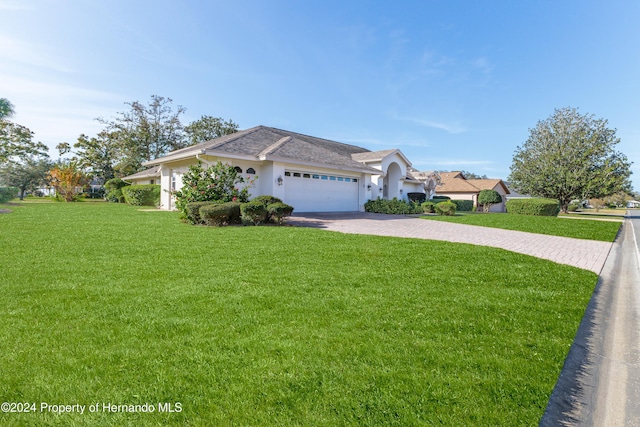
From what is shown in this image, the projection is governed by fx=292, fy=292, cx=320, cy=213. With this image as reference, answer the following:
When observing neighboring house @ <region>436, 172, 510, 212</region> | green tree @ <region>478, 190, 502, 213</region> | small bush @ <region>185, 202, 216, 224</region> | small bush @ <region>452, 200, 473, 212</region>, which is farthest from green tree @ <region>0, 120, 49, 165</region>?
green tree @ <region>478, 190, 502, 213</region>

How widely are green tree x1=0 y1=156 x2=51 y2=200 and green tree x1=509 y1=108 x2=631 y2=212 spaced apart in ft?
205

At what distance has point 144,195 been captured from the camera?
2527 centimetres

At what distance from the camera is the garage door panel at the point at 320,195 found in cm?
1744

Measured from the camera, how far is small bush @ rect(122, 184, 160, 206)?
24781 mm

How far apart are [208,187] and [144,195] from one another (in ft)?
51.1

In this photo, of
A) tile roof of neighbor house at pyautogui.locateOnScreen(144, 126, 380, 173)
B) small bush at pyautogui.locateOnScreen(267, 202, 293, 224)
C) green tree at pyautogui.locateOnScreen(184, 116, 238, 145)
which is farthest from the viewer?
green tree at pyautogui.locateOnScreen(184, 116, 238, 145)

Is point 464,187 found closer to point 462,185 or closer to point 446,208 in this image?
point 462,185

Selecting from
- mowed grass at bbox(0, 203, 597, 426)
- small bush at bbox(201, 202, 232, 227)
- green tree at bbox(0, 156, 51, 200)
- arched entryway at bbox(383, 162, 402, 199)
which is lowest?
mowed grass at bbox(0, 203, 597, 426)

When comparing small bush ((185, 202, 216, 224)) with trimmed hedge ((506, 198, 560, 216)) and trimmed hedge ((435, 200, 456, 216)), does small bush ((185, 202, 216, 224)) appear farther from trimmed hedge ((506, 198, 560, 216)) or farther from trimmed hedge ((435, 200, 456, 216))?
trimmed hedge ((506, 198, 560, 216))

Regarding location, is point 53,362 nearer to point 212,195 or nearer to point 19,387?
point 19,387

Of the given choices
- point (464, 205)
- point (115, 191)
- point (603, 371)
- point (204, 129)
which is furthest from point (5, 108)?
point (464, 205)

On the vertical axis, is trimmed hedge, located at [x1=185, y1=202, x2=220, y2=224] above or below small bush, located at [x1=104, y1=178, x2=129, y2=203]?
below

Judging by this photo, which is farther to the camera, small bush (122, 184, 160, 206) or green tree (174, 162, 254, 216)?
small bush (122, 184, 160, 206)

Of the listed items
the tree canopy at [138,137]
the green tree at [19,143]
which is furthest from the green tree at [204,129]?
the green tree at [19,143]
